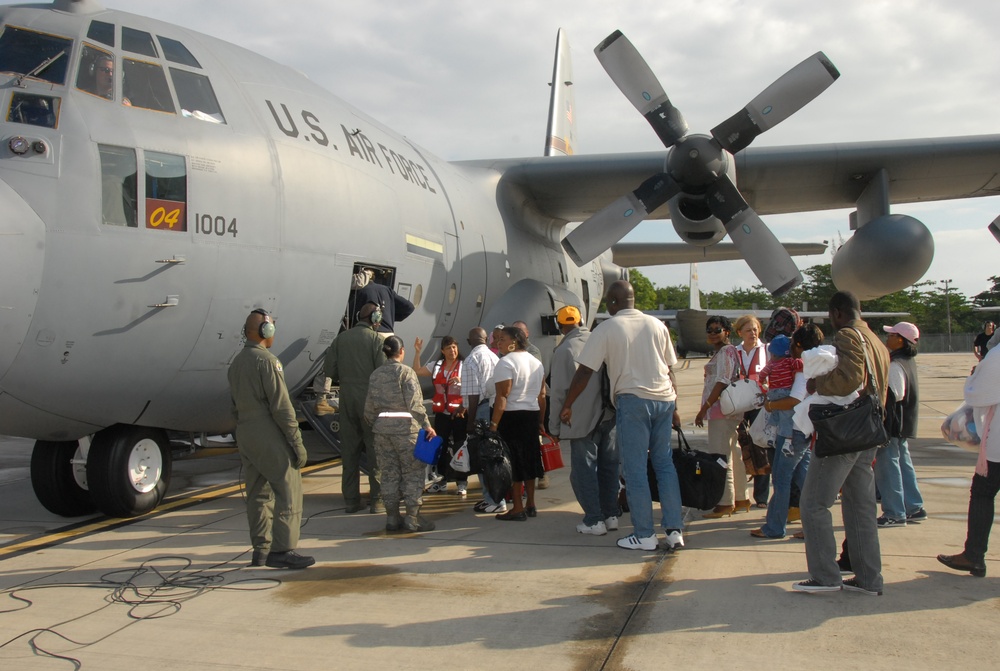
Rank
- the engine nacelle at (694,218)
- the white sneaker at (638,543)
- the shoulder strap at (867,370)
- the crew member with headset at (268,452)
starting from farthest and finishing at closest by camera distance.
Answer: the engine nacelle at (694,218)
the white sneaker at (638,543)
the crew member with headset at (268,452)
the shoulder strap at (867,370)

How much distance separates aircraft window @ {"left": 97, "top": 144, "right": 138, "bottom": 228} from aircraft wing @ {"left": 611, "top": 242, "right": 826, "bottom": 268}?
15146 mm

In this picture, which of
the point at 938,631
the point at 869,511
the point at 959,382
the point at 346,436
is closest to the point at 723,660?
the point at 938,631

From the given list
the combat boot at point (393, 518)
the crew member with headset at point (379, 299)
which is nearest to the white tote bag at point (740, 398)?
the combat boot at point (393, 518)

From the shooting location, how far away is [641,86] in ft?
34.6

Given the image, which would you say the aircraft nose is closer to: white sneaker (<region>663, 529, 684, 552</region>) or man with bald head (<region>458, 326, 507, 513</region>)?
man with bald head (<region>458, 326, 507, 513</region>)

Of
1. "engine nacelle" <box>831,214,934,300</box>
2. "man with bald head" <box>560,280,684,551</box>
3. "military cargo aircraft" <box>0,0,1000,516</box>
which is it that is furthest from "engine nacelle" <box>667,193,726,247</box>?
"man with bald head" <box>560,280,684,551</box>

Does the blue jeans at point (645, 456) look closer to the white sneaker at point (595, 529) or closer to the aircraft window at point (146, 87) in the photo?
the white sneaker at point (595, 529)

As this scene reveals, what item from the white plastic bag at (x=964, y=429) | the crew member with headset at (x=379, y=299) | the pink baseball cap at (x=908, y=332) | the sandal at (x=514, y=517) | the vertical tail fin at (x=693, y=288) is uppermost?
the vertical tail fin at (x=693, y=288)

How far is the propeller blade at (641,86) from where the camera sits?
34.1 ft

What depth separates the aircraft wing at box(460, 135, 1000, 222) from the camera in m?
11.3

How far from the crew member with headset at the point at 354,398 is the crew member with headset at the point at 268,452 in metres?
1.64

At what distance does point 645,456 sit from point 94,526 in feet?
14.9

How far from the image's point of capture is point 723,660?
3654mm

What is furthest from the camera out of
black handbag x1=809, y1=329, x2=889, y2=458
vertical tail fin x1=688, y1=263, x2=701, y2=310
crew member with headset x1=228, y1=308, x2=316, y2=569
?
vertical tail fin x1=688, y1=263, x2=701, y2=310
